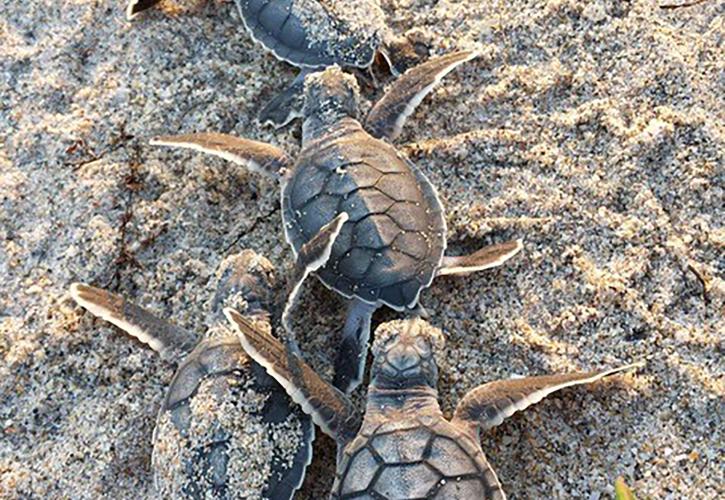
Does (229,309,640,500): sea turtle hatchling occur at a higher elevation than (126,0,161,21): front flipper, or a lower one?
lower

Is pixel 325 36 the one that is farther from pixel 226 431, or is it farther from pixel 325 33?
pixel 226 431

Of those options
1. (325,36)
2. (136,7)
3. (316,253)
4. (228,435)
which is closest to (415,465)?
(228,435)

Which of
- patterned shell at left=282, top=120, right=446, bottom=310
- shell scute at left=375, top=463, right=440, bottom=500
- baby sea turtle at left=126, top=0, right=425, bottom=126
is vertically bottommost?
shell scute at left=375, top=463, right=440, bottom=500

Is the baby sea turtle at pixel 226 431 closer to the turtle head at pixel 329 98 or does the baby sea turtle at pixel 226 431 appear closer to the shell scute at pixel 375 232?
the shell scute at pixel 375 232

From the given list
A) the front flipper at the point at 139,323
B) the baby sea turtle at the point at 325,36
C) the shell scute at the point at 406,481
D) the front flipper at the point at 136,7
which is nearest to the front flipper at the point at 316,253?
the front flipper at the point at 139,323

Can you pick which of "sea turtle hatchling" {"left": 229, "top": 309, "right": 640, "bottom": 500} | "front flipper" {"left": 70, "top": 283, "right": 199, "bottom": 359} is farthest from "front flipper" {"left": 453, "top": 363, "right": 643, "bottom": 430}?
"front flipper" {"left": 70, "top": 283, "right": 199, "bottom": 359}

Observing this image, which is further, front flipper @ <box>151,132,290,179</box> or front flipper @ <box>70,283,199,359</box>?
front flipper @ <box>151,132,290,179</box>

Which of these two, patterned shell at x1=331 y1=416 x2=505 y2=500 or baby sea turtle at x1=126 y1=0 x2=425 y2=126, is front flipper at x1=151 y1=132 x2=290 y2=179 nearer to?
baby sea turtle at x1=126 y1=0 x2=425 y2=126
